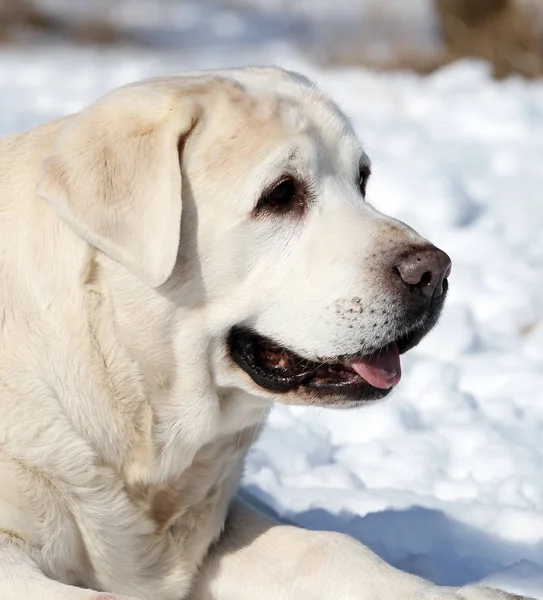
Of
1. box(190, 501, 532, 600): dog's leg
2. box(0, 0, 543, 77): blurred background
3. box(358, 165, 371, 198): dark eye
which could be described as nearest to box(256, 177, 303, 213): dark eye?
box(358, 165, 371, 198): dark eye

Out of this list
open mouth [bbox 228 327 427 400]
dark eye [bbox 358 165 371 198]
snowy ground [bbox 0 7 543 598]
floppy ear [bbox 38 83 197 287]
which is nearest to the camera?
floppy ear [bbox 38 83 197 287]

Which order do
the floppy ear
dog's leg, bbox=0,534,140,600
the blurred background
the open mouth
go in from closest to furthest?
1. dog's leg, bbox=0,534,140,600
2. the floppy ear
3. the open mouth
4. the blurred background

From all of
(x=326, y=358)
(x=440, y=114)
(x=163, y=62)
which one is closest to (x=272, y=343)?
(x=326, y=358)

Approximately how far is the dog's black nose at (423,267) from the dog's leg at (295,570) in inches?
30.3

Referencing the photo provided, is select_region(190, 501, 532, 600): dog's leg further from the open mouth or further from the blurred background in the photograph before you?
the blurred background

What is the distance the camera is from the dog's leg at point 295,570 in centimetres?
313

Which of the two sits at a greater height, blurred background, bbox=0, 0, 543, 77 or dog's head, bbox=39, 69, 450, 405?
dog's head, bbox=39, 69, 450, 405

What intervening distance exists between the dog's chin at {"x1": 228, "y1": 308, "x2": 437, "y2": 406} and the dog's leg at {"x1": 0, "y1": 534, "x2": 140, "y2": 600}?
0.69m

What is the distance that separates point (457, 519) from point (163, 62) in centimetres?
976

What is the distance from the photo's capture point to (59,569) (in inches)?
122

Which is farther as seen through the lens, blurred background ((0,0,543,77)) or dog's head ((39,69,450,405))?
blurred background ((0,0,543,77))

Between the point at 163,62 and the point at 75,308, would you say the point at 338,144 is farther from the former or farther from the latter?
the point at 163,62

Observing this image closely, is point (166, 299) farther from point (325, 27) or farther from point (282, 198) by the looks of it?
point (325, 27)

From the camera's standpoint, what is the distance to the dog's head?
2.91 m
